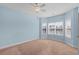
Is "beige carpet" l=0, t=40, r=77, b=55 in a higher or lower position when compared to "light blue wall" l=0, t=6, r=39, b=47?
lower

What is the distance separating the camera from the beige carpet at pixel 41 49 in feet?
6.64

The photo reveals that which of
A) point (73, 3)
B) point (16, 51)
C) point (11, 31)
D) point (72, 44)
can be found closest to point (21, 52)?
point (16, 51)

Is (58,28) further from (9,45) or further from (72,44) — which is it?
(9,45)

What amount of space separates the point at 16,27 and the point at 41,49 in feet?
1.85

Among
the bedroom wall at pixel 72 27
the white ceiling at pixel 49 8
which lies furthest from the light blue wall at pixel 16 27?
the bedroom wall at pixel 72 27

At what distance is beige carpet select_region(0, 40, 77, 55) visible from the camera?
79.7 inches

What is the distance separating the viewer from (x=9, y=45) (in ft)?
6.53

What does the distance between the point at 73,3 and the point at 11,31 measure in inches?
45.2

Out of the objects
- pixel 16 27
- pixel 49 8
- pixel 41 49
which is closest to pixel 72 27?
pixel 49 8

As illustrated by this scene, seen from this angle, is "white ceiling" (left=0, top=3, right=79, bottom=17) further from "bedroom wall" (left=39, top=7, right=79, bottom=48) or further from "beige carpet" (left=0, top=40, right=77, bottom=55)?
"beige carpet" (left=0, top=40, right=77, bottom=55)

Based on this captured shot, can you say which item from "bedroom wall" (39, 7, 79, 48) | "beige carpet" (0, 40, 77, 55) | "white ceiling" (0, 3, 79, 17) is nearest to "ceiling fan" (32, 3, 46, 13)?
"white ceiling" (0, 3, 79, 17)

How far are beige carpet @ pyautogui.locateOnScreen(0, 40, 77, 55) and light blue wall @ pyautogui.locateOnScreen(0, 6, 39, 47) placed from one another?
4.2 inches

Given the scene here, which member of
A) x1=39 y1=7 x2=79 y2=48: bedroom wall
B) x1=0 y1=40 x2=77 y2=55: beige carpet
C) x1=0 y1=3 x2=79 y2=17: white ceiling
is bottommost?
x1=0 y1=40 x2=77 y2=55: beige carpet

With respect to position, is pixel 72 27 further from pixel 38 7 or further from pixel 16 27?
pixel 16 27
